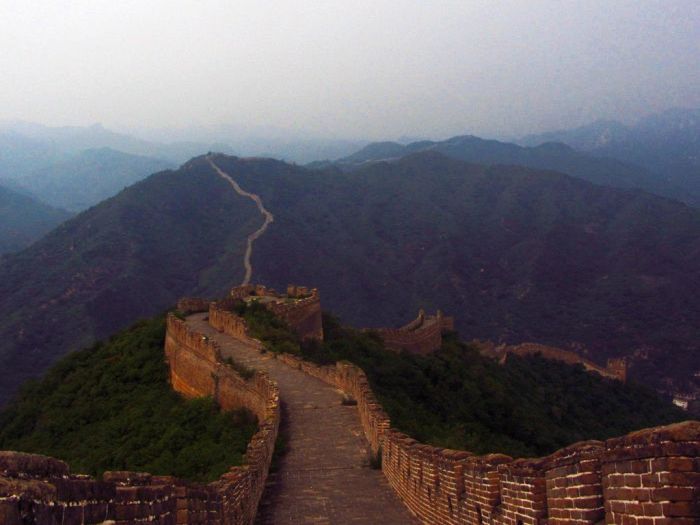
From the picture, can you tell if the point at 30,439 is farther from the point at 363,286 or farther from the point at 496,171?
the point at 496,171

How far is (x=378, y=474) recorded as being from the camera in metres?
10.1

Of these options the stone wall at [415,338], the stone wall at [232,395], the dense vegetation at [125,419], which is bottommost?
the stone wall at [415,338]

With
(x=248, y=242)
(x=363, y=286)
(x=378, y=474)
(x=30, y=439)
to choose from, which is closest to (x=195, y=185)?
(x=248, y=242)

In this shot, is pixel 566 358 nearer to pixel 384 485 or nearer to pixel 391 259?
pixel 384 485

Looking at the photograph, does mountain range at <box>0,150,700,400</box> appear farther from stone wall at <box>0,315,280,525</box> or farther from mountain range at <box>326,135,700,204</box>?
mountain range at <box>326,135,700,204</box>

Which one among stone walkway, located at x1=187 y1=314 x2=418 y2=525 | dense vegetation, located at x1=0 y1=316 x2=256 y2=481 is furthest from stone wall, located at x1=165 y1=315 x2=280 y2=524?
dense vegetation, located at x1=0 y1=316 x2=256 y2=481

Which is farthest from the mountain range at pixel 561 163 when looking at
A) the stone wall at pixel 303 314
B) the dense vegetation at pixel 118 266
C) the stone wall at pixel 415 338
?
the stone wall at pixel 303 314

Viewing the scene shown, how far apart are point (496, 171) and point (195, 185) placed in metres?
55.6

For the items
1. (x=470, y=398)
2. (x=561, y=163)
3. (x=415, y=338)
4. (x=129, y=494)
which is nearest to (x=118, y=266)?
(x=415, y=338)

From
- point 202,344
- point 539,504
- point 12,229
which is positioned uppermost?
point 539,504

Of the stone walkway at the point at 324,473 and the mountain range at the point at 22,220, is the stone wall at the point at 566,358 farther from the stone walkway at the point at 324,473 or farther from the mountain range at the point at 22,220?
the mountain range at the point at 22,220

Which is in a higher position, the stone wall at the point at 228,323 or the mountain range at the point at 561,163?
the mountain range at the point at 561,163

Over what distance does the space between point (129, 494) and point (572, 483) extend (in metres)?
2.27

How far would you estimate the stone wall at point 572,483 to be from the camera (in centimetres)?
306
